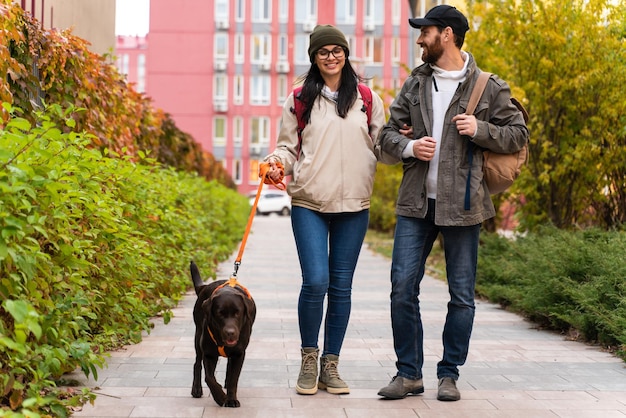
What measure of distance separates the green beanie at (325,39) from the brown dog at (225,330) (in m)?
1.41

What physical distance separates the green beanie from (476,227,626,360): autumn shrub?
2935mm

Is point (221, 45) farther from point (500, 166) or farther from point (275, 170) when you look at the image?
point (500, 166)

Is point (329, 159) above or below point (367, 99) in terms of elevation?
below

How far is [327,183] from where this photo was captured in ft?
17.6

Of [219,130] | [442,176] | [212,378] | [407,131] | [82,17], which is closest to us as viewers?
[212,378]

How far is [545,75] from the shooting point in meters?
12.4

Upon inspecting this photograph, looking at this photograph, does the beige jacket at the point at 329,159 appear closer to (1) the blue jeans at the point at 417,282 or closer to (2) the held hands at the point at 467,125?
(1) the blue jeans at the point at 417,282

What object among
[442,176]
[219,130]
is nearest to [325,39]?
[442,176]

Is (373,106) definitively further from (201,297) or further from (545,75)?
(545,75)

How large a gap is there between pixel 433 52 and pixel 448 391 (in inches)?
74.1

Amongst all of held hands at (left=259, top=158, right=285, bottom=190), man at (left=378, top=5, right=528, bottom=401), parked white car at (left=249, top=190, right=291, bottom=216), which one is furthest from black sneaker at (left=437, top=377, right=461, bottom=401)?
parked white car at (left=249, top=190, right=291, bottom=216)

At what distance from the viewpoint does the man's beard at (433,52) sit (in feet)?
17.5

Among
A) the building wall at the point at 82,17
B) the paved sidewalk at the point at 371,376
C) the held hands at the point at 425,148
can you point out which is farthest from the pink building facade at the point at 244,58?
the held hands at the point at 425,148

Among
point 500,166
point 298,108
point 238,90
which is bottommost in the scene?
point 500,166
